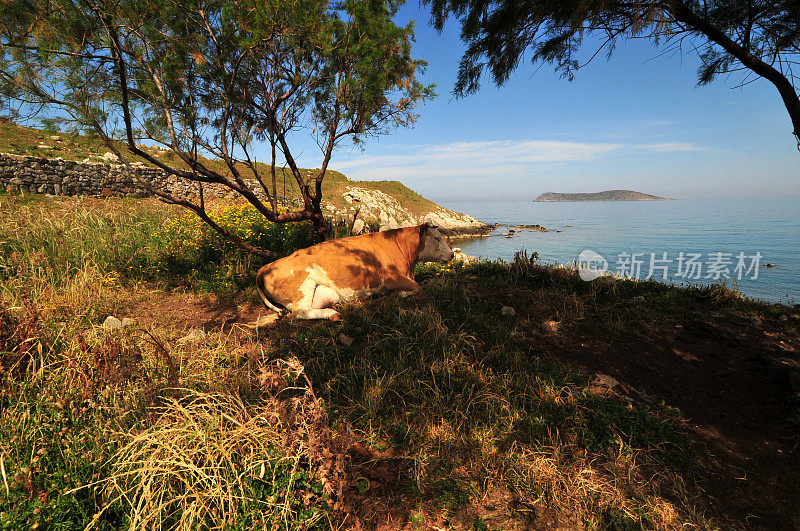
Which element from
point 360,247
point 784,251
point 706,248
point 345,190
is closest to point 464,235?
point 345,190

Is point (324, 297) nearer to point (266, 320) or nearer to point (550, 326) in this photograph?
point (266, 320)

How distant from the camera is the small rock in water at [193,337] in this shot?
421 centimetres

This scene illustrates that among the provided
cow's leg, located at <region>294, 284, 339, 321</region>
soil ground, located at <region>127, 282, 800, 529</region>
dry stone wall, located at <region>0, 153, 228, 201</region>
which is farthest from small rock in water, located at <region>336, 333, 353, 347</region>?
dry stone wall, located at <region>0, 153, 228, 201</region>

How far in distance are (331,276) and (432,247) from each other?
3162 mm

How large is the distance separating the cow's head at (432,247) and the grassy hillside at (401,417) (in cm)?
265

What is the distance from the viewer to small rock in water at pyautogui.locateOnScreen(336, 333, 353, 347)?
4512 mm

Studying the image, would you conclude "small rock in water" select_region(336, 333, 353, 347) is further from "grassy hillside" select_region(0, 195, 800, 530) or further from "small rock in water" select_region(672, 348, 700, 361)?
"small rock in water" select_region(672, 348, 700, 361)

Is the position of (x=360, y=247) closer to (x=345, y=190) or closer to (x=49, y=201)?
(x=49, y=201)

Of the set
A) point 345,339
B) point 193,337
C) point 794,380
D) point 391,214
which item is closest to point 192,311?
point 193,337

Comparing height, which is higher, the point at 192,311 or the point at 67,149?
the point at 67,149

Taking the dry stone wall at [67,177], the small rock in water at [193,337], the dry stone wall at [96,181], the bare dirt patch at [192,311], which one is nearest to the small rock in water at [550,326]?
the bare dirt patch at [192,311]

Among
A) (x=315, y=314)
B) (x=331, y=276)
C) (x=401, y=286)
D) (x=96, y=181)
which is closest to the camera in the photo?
(x=315, y=314)

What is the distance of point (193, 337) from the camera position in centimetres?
443

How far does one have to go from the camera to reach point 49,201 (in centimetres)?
1457
